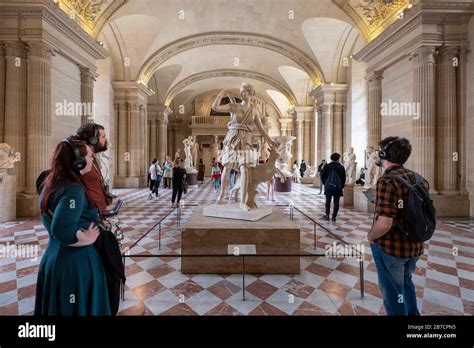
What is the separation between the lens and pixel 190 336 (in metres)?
2.09

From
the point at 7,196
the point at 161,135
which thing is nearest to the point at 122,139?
the point at 161,135

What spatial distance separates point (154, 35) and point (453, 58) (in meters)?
12.9

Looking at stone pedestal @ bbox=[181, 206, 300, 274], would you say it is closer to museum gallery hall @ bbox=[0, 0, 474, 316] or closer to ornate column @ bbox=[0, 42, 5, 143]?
museum gallery hall @ bbox=[0, 0, 474, 316]

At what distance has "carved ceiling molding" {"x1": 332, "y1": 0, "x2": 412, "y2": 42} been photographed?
8445mm

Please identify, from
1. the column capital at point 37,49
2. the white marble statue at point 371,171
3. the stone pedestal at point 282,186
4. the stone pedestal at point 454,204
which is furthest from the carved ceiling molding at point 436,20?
the column capital at point 37,49

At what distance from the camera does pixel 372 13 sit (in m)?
9.56

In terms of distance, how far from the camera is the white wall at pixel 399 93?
311 inches

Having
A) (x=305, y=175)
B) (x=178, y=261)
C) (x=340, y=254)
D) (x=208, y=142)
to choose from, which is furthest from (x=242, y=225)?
(x=208, y=142)

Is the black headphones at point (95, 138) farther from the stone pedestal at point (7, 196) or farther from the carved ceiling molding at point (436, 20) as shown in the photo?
the carved ceiling molding at point (436, 20)

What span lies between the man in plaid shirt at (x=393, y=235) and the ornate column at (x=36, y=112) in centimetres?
840

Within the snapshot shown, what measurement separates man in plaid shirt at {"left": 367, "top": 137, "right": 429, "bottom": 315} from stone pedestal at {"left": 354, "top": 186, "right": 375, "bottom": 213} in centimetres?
639

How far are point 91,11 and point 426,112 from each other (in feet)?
38.1

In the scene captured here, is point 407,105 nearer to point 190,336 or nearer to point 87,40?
point 190,336

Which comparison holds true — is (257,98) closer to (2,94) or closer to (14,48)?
(14,48)
